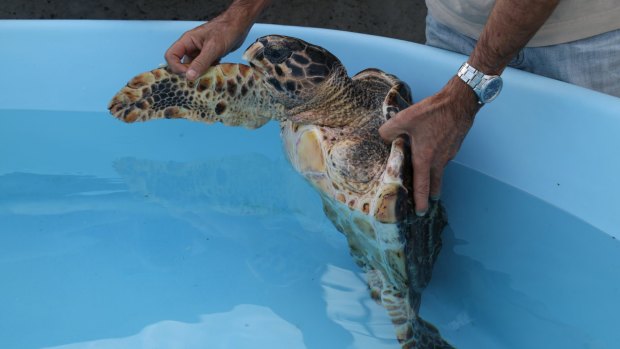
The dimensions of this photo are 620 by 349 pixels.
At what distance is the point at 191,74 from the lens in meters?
1.34

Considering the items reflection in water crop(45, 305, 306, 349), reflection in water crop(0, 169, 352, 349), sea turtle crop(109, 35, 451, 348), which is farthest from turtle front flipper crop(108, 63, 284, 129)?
reflection in water crop(45, 305, 306, 349)

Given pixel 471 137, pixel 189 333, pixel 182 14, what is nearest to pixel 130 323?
pixel 189 333

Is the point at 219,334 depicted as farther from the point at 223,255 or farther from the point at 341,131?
the point at 341,131

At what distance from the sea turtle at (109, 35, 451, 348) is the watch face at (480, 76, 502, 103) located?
5.6 inches

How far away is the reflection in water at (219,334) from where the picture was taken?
127 cm

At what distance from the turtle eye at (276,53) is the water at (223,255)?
0.43 m

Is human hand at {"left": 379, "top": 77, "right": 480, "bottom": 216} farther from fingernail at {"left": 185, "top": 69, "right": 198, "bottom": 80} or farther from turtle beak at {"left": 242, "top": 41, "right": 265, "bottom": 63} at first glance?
fingernail at {"left": 185, "top": 69, "right": 198, "bottom": 80}

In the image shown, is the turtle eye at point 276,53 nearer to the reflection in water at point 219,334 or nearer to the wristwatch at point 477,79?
the wristwatch at point 477,79

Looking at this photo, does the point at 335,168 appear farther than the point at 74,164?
No

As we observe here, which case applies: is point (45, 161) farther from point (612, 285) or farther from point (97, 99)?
point (612, 285)

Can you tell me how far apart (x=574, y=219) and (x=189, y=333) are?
74 centimetres

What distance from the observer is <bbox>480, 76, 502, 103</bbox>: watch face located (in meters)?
1.02

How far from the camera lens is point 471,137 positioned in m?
1.37

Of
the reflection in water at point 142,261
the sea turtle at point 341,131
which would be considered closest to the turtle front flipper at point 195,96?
the sea turtle at point 341,131
